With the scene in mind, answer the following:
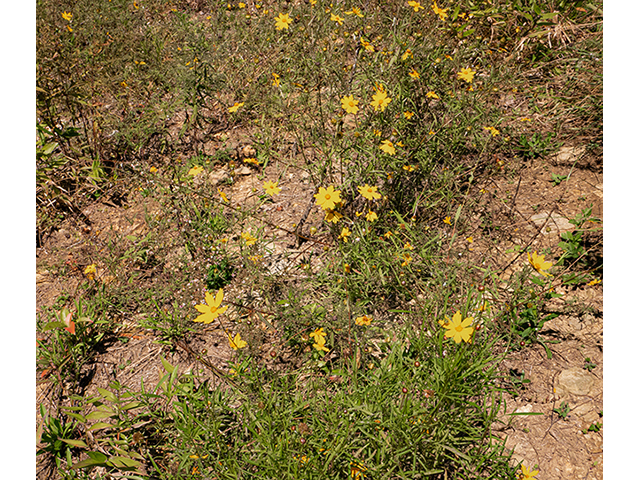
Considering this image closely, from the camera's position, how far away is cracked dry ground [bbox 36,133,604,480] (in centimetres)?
170

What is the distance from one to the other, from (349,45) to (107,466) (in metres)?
3.22

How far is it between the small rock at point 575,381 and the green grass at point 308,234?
0.20 metres

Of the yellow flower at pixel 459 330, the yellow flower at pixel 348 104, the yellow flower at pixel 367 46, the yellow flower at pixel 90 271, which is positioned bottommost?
the yellow flower at pixel 90 271

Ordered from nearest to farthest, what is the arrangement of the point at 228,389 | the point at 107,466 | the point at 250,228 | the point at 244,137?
the point at 107,466, the point at 228,389, the point at 250,228, the point at 244,137

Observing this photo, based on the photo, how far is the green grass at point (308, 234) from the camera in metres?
1.57

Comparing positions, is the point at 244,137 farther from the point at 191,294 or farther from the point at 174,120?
the point at 191,294

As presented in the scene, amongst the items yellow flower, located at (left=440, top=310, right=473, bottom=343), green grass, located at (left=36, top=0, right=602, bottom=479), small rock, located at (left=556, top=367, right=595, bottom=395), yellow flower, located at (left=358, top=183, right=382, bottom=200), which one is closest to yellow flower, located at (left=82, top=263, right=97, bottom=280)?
green grass, located at (left=36, top=0, right=602, bottom=479)

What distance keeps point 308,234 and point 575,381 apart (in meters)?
1.59

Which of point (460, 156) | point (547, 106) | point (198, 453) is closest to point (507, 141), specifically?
point (460, 156)

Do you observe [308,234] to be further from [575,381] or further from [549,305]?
[575,381]

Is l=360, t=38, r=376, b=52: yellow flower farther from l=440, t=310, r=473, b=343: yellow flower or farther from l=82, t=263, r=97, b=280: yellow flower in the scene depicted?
l=82, t=263, r=97, b=280: yellow flower

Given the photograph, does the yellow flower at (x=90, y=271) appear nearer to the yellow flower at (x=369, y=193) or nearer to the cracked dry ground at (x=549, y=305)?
the cracked dry ground at (x=549, y=305)

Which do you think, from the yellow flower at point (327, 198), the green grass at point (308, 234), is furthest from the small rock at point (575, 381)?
the yellow flower at point (327, 198)

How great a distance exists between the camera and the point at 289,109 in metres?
3.02
